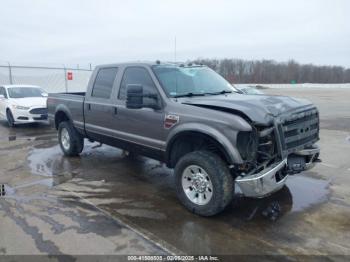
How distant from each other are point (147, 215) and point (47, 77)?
77.3 feet

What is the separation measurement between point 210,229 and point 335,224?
63.7 inches

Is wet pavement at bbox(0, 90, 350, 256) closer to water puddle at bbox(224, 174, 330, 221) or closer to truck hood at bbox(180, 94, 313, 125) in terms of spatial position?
water puddle at bbox(224, 174, 330, 221)

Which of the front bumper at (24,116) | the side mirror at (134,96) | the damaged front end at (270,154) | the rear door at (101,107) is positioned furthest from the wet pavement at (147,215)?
the front bumper at (24,116)

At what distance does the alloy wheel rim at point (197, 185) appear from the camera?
459cm

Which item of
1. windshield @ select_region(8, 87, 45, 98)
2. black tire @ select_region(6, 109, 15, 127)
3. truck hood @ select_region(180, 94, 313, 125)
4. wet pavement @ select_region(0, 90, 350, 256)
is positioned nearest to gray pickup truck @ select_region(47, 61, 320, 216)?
truck hood @ select_region(180, 94, 313, 125)

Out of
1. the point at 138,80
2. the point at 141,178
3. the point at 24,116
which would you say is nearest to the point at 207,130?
the point at 138,80

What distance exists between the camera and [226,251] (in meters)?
3.75

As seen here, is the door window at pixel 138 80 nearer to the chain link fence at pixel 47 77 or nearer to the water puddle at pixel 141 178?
the water puddle at pixel 141 178

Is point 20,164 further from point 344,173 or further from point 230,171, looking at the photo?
point 344,173

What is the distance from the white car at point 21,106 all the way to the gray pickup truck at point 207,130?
23.3 feet

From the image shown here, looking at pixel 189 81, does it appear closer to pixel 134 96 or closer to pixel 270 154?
pixel 134 96

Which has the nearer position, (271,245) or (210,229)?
(271,245)

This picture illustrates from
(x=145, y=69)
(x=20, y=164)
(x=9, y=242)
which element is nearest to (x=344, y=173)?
(x=145, y=69)

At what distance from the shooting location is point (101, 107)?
6.49 meters
